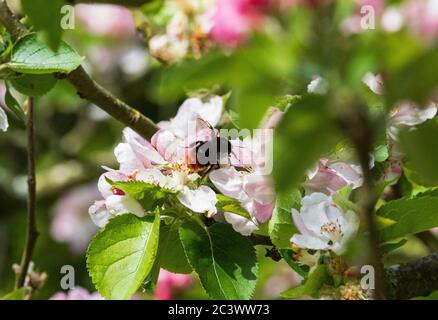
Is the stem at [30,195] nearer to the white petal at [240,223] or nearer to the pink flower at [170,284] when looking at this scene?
Result: the pink flower at [170,284]

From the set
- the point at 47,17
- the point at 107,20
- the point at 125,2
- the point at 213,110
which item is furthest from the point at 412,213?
the point at 107,20

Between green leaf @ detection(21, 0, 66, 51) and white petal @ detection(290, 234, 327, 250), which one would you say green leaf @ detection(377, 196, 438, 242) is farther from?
green leaf @ detection(21, 0, 66, 51)

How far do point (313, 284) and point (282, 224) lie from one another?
0.09m

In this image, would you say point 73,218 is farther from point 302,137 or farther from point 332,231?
point 302,137

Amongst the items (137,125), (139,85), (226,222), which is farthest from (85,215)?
(226,222)

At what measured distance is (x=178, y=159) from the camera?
4.36ft

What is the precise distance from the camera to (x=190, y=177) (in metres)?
1.30

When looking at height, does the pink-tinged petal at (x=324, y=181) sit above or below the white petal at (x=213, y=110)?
below

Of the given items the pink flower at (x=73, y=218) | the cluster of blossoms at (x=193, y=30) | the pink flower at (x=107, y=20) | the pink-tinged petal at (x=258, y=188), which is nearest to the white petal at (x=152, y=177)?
the pink-tinged petal at (x=258, y=188)

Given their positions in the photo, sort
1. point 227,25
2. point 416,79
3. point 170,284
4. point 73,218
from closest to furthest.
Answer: point 416,79, point 227,25, point 170,284, point 73,218

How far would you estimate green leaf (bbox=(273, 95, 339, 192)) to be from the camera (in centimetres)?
Answer: 78

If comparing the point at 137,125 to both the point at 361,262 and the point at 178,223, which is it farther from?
the point at 361,262

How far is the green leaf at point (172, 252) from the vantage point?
1.31 meters
